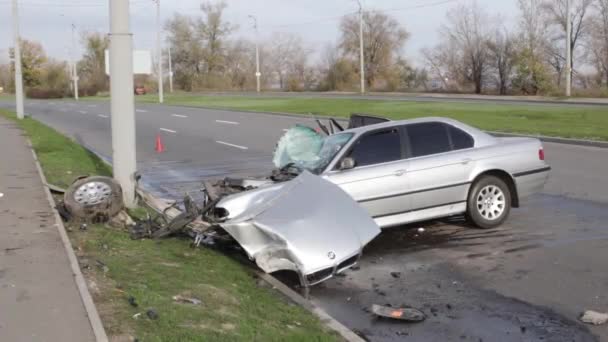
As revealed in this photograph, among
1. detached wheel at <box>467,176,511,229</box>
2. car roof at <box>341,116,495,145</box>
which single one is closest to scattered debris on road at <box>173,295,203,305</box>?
car roof at <box>341,116,495,145</box>

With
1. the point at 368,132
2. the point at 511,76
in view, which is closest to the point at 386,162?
the point at 368,132

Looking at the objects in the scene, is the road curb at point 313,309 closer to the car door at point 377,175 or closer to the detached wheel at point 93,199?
the car door at point 377,175

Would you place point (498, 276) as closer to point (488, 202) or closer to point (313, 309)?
point (313, 309)

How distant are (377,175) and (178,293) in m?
3.26

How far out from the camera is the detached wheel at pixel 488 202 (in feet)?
30.4

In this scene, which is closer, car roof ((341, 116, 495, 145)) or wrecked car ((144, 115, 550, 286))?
wrecked car ((144, 115, 550, 286))

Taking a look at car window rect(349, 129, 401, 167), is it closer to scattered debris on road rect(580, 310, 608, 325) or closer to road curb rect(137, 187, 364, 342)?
road curb rect(137, 187, 364, 342)

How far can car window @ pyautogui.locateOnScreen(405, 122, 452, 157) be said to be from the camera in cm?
934

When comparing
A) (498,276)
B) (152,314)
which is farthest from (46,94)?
(152,314)

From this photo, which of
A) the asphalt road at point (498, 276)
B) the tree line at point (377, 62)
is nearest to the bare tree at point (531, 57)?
the tree line at point (377, 62)

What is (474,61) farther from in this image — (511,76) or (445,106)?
(445,106)

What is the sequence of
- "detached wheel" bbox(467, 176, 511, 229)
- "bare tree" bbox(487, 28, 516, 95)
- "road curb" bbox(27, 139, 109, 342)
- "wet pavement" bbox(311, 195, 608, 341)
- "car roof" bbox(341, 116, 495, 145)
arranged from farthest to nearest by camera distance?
"bare tree" bbox(487, 28, 516, 95), "car roof" bbox(341, 116, 495, 145), "detached wheel" bbox(467, 176, 511, 229), "wet pavement" bbox(311, 195, 608, 341), "road curb" bbox(27, 139, 109, 342)

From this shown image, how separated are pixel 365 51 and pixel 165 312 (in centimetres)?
8100

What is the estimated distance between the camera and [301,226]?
7.02 metres
